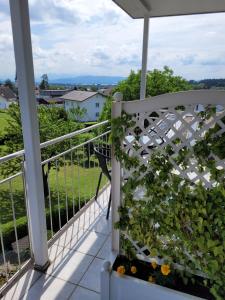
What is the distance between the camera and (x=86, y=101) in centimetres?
1250

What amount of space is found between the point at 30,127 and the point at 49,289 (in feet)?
4.32

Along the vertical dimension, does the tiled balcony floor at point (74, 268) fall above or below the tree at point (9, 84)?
below

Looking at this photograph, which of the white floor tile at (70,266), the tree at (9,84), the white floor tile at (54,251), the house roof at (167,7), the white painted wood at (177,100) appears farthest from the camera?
the house roof at (167,7)

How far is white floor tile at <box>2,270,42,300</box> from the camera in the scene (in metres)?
1.81

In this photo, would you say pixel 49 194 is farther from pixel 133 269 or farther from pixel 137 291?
pixel 137 291

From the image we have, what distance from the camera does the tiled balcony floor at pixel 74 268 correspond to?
1.85 m

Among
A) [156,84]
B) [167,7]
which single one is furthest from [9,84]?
[156,84]

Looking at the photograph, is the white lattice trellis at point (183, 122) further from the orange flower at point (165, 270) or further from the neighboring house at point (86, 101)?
the neighboring house at point (86, 101)

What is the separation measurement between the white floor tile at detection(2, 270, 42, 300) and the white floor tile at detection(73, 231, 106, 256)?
0.47 meters

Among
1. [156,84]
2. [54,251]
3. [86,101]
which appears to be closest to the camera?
[54,251]

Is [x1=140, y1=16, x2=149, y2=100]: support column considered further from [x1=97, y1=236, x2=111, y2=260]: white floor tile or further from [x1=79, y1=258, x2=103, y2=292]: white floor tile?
[x1=79, y1=258, x2=103, y2=292]: white floor tile

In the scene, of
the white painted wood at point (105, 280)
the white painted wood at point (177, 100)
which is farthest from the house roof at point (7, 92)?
the white painted wood at point (105, 280)

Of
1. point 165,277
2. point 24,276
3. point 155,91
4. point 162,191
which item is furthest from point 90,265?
point 155,91

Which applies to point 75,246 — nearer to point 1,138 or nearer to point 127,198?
point 127,198
